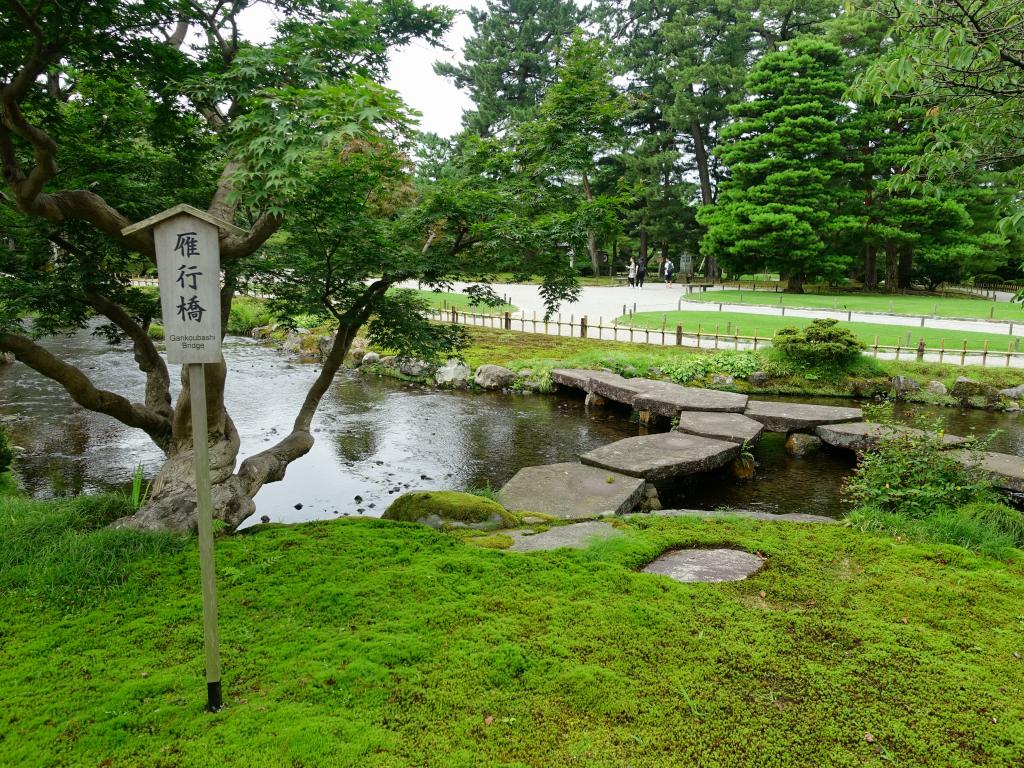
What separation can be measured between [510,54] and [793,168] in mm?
17652

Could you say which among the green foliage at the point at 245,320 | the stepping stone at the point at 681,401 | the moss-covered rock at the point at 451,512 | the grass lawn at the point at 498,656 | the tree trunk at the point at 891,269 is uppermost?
the tree trunk at the point at 891,269

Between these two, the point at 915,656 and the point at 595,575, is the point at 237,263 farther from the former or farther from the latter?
the point at 915,656

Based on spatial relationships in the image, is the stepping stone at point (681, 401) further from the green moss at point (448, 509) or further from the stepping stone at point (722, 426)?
the green moss at point (448, 509)

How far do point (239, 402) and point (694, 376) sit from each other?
34.7 ft

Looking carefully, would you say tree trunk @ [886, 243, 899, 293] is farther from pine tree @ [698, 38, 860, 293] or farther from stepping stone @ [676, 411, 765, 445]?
stepping stone @ [676, 411, 765, 445]

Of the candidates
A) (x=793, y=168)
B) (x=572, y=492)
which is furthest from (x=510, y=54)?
(x=572, y=492)

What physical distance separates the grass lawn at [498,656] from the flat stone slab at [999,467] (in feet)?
9.23

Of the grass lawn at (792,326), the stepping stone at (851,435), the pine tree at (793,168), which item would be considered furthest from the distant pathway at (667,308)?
the stepping stone at (851,435)

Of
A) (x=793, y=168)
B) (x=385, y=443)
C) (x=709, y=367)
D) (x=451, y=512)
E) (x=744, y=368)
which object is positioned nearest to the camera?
(x=451, y=512)

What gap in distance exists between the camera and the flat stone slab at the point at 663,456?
27.6ft

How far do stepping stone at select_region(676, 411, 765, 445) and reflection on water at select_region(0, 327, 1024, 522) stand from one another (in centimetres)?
66

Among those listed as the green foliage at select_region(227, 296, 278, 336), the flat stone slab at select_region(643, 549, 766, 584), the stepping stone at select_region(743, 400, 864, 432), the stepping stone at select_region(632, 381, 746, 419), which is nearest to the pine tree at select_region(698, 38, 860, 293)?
the stepping stone at select_region(632, 381, 746, 419)

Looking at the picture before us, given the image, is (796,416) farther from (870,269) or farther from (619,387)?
(870,269)

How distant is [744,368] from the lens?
15.6m
